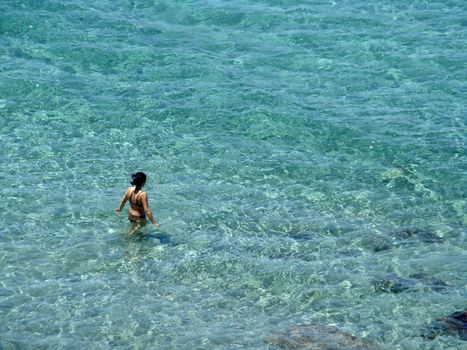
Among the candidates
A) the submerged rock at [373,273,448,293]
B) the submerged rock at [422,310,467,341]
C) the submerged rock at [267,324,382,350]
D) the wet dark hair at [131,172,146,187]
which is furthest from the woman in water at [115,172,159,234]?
the submerged rock at [422,310,467,341]

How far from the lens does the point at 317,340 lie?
13.4 m

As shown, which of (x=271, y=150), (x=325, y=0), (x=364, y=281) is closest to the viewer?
(x=364, y=281)

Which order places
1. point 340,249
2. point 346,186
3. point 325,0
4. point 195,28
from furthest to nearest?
point 325,0 < point 195,28 < point 346,186 < point 340,249

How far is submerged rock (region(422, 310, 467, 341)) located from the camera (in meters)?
13.8

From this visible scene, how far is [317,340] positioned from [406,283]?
2.77 m

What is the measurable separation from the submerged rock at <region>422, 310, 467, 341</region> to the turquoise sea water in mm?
194

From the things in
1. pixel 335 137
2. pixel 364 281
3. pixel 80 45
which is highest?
pixel 80 45

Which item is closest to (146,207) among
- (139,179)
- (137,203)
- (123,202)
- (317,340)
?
(137,203)

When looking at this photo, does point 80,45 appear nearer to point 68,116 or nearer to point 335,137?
point 68,116

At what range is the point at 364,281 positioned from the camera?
1525 cm

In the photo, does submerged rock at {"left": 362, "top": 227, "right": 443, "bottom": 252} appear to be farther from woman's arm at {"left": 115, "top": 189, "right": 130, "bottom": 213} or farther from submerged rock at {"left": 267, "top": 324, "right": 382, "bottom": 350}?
woman's arm at {"left": 115, "top": 189, "right": 130, "bottom": 213}

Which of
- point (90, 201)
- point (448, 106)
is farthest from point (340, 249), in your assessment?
point (448, 106)

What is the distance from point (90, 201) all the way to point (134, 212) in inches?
65.1

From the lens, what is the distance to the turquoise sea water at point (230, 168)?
1434cm
